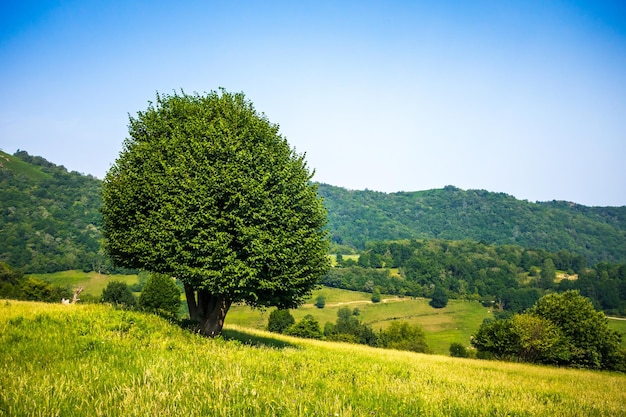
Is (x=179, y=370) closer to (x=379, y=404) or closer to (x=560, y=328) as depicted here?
(x=379, y=404)

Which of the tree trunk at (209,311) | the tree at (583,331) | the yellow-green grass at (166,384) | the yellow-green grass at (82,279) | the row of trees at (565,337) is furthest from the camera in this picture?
the yellow-green grass at (82,279)

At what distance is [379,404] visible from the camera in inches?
308

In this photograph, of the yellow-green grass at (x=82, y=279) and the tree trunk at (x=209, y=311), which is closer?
the tree trunk at (x=209, y=311)

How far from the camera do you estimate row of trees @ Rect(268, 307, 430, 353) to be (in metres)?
93.9

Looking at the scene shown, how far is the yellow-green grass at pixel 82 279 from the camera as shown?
16643 cm

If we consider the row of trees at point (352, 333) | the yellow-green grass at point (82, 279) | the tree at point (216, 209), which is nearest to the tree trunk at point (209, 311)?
the tree at point (216, 209)

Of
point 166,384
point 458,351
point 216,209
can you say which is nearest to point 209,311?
point 216,209

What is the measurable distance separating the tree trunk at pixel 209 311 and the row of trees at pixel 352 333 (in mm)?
71868

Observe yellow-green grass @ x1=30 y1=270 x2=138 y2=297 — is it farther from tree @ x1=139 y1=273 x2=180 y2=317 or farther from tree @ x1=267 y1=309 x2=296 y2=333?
tree @ x1=139 y1=273 x2=180 y2=317

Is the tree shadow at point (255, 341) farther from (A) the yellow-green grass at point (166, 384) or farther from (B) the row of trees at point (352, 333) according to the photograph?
(B) the row of trees at point (352, 333)

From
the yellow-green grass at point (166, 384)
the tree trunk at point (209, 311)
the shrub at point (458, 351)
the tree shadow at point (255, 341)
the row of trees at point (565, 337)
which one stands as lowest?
the shrub at point (458, 351)

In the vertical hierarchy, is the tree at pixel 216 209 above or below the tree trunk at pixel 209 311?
above

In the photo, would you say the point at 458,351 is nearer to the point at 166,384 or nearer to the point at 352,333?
the point at 352,333

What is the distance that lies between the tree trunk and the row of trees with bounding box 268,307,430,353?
71868 mm
